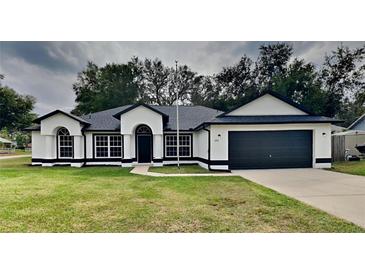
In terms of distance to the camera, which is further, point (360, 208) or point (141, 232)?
point (360, 208)

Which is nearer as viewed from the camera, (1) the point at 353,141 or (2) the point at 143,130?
(2) the point at 143,130

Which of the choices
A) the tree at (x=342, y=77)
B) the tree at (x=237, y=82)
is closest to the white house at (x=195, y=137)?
the tree at (x=342, y=77)

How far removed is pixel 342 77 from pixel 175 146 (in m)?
21.4

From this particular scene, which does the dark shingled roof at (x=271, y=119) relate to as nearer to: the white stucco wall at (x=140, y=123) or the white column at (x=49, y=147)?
the white stucco wall at (x=140, y=123)

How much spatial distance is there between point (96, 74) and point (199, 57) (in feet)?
87.7

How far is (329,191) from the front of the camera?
7.23m

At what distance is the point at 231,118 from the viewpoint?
12953 millimetres

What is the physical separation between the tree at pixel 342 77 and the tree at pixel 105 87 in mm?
24269

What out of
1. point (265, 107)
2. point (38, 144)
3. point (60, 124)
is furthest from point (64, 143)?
point (265, 107)

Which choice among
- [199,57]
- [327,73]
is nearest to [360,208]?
[199,57]

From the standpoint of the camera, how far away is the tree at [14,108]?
3189 centimetres

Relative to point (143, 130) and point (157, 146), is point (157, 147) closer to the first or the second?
point (157, 146)
